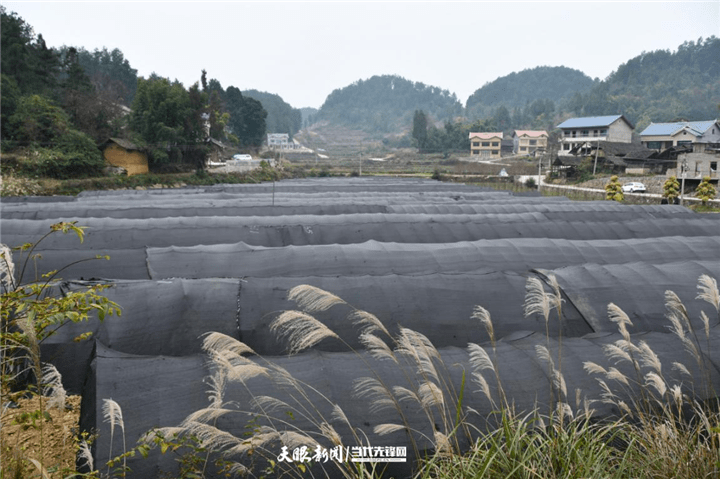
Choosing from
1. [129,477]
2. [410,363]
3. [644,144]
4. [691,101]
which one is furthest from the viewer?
[691,101]

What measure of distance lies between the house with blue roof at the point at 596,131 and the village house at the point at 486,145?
911 inches

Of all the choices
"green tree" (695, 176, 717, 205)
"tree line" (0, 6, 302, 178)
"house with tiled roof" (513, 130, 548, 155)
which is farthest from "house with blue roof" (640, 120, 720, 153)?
"tree line" (0, 6, 302, 178)

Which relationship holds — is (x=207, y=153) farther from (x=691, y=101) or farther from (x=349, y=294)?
(x=691, y=101)

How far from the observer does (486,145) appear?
96.9 m

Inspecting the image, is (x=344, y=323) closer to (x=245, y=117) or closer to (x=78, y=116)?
(x=78, y=116)

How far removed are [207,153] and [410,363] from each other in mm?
44463

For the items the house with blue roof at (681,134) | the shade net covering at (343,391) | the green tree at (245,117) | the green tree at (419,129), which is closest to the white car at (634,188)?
the house with blue roof at (681,134)

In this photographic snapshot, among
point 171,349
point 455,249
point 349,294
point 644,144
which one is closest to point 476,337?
point 349,294

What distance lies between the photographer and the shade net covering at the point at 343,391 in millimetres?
3789

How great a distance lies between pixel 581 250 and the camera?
10445mm

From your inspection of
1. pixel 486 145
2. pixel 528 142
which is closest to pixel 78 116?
pixel 486 145

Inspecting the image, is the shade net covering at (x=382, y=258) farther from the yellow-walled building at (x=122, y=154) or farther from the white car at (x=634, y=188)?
the yellow-walled building at (x=122, y=154)

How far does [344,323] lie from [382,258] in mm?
2965

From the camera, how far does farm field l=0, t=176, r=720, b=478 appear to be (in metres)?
3.67
